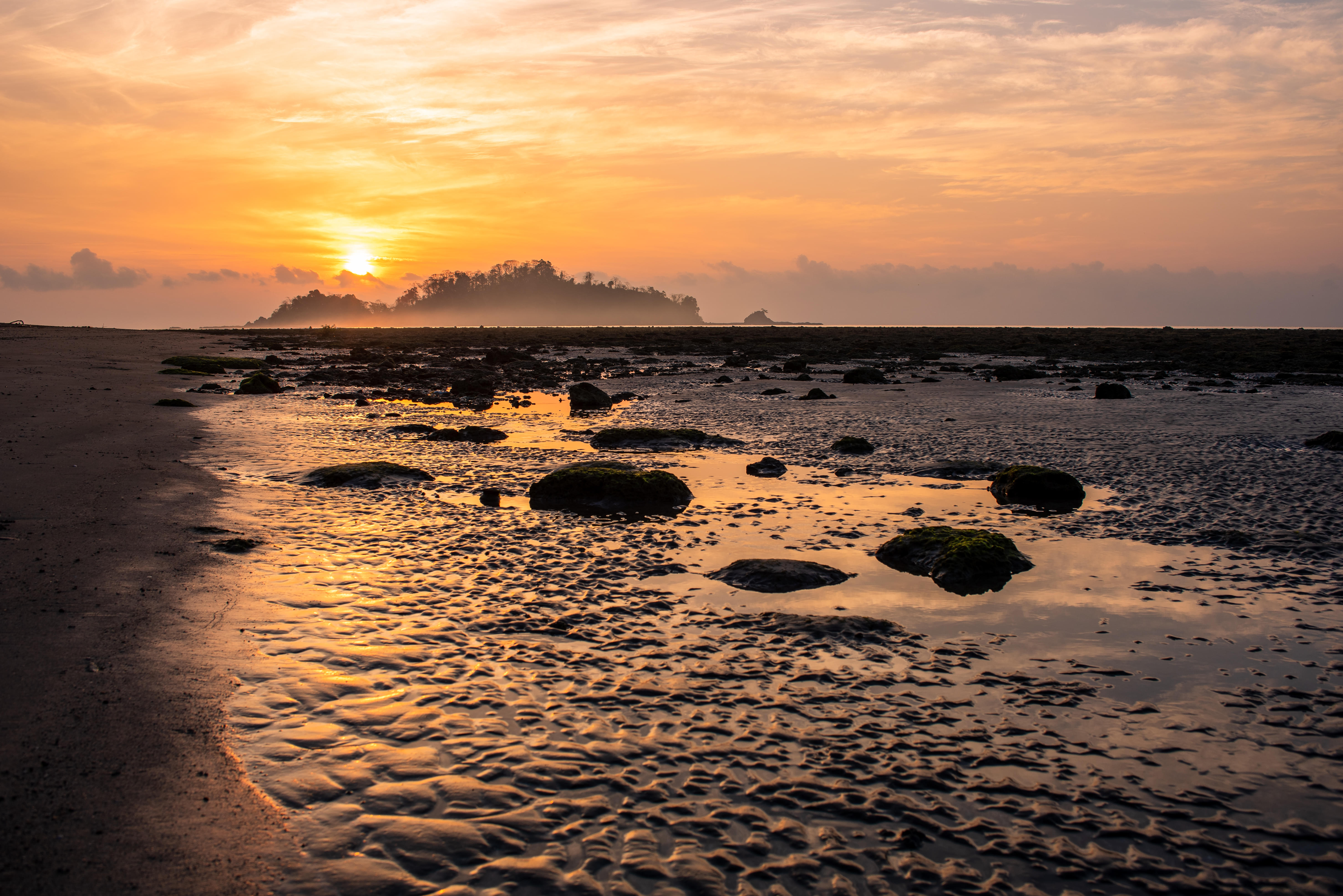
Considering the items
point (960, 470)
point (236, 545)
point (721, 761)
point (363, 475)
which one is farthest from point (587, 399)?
point (721, 761)

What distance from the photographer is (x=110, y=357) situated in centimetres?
3812

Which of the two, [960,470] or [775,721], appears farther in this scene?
[960,470]

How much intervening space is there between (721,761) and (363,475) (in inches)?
408

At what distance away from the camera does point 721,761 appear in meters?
5.47

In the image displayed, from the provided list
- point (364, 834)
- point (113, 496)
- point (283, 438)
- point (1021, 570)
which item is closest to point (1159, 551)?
point (1021, 570)

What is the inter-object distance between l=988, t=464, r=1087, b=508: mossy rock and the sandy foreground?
19.7 inches

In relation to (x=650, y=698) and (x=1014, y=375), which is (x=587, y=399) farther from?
(x=650, y=698)

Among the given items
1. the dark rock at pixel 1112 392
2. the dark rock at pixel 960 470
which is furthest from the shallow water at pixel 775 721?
the dark rock at pixel 1112 392

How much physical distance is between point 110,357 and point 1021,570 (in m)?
42.4

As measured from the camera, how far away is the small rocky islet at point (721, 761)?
4.41 m

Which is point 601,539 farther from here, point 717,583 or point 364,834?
point 364,834

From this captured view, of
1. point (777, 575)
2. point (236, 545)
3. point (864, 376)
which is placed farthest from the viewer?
point (864, 376)

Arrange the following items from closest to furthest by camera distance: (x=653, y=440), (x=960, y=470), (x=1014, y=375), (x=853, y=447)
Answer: (x=960, y=470), (x=853, y=447), (x=653, y=440), (x=1014, y=375)

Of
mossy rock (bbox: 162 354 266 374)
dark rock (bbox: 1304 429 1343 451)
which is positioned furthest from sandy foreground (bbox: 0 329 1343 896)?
mossy rock (bbox: 162 354 266 374)
